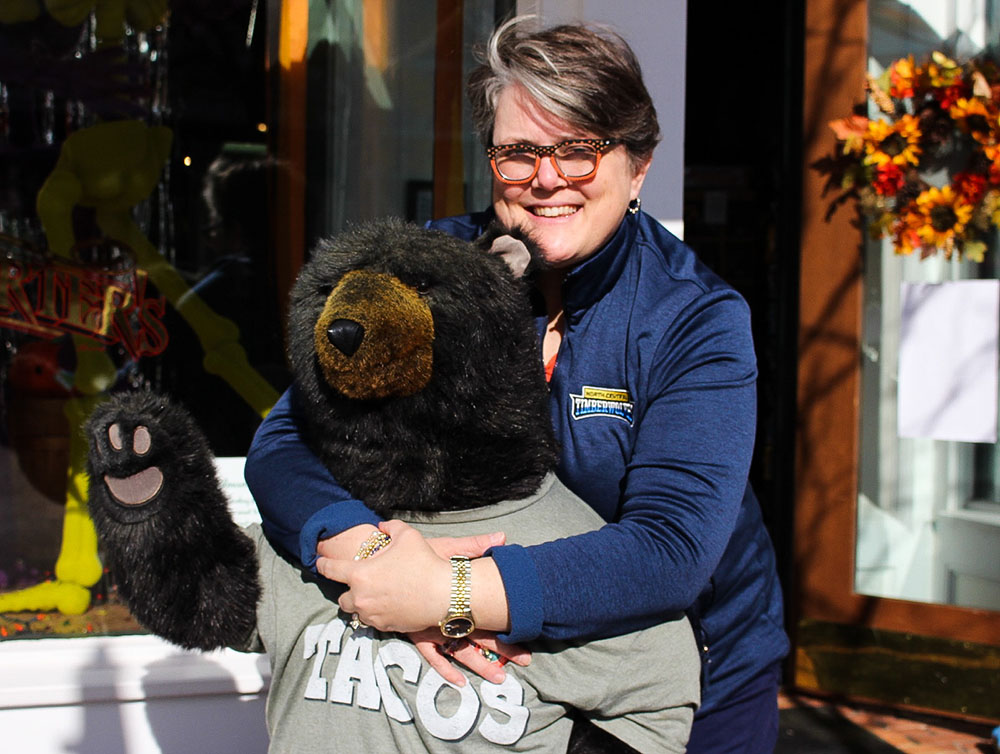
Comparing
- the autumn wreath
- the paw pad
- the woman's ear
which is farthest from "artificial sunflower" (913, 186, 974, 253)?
the paw pad

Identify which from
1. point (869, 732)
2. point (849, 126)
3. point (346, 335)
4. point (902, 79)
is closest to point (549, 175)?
point (346, 335)

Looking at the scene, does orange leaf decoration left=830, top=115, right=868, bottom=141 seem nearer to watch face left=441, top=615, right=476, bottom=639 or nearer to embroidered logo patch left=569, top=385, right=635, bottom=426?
embroidered logo patch left=569, top=385, right=635, bottom=426

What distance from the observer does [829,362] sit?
3.77m

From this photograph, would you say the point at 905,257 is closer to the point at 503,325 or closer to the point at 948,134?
the point at 948,134

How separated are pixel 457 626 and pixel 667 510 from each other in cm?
34

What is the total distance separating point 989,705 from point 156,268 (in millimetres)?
3582

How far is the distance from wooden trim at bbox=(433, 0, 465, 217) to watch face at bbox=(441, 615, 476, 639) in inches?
89.1

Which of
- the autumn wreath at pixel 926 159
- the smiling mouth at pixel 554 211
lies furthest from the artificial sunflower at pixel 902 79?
the smiling mouth at pixel 554 211

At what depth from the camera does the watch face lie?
123 cm

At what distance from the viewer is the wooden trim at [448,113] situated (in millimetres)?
3256

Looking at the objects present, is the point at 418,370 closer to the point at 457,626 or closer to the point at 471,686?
the point at 457,626

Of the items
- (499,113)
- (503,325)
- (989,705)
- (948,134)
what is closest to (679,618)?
(503,325)

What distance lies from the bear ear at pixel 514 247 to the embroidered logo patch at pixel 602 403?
22 cm

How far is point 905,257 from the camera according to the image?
148 inches
